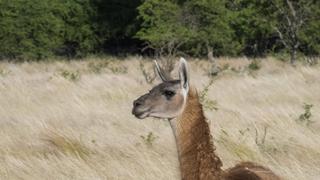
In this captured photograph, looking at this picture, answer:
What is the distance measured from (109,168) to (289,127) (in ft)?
10.1

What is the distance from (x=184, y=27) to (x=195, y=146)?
2503 cm

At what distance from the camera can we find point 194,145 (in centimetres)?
505

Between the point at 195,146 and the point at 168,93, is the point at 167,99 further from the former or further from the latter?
the point at 195,146

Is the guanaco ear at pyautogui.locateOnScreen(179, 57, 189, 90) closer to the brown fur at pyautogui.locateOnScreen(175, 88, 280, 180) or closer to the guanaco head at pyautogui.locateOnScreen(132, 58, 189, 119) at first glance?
the guanaco head at pyautogui.locateOnScreen(132, 58, 189, 119)

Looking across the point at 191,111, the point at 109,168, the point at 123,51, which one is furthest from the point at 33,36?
the point at 191,111

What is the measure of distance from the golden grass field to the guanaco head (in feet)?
8.15

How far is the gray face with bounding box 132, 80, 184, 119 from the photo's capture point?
505 centimetres

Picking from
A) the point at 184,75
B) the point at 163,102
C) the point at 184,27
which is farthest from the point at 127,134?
the point at 184,27

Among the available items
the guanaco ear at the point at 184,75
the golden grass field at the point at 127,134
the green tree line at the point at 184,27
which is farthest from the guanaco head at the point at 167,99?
the green tree line at the point at 184,27

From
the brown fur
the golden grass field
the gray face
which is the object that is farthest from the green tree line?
the brown fur

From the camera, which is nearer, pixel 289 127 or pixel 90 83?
pixel 289 127

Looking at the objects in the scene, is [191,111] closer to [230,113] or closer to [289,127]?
[289,127]

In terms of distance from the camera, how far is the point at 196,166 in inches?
197

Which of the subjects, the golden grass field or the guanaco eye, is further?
the golden grass field
